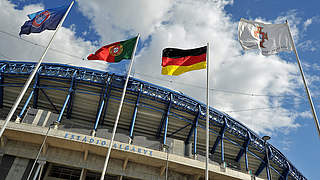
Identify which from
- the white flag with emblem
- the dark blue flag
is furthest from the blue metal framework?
the white flag with emblem

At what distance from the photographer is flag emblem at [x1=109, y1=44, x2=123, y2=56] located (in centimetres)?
1864

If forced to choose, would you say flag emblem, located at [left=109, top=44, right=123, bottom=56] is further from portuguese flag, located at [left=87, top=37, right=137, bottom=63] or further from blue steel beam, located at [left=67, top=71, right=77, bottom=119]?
blue steel beam, located at [left=67, top=71, right=77, bottom=119]

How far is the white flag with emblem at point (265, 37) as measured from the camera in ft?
52.0

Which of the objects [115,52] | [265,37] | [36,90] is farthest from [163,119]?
[265,37]

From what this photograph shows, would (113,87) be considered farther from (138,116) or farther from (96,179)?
(96,179)

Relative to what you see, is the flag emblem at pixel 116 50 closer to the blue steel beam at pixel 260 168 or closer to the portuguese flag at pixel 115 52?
the portuguese flag at pixel 115 52

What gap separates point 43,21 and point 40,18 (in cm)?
43

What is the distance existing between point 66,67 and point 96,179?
719 inches

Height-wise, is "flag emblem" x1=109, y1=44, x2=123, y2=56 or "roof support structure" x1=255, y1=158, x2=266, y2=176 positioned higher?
"roof support structure" x1=255, y1=158, x2=266, y2=176

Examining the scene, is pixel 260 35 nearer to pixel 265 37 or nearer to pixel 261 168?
pixel 265 37

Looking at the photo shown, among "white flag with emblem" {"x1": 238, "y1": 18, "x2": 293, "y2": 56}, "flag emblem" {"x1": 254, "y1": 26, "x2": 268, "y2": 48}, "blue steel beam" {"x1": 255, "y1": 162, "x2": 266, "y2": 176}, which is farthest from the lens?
"blue steel beam" {"x1": 255, "y1": 162, "x2": 266, "y2": 176}

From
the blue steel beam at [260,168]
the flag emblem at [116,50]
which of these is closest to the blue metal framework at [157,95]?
the blue steel beam at [260,168]

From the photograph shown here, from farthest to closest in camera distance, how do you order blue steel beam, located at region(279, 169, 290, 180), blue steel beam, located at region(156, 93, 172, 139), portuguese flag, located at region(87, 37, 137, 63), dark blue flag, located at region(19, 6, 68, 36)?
blue steel beam, located at region(279, 169, 290, 180) < blue steel beam, located at region(156, 93, 172, 139) < portuguese flag, located at region(87, 37, 137, 63) < dark blue flag, located at region(19, 6, 68, 36)

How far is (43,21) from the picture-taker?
17391 millimetres
